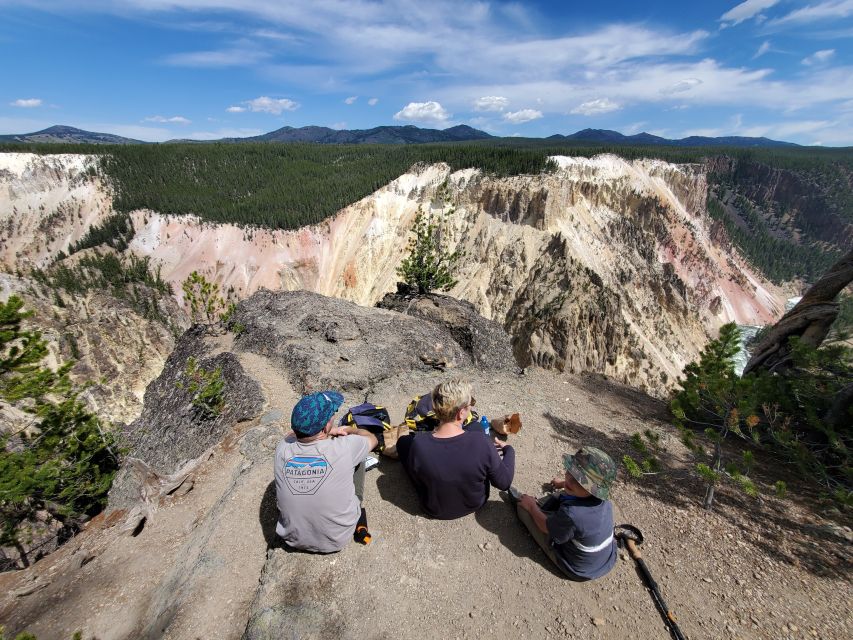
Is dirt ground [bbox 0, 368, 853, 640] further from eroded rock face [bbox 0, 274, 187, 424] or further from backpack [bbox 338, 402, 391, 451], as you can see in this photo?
eroded rock face [bbox 0, 274, 187, 424]

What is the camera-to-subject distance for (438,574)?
3.84 m

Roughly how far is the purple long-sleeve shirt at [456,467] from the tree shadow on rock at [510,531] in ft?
1.48

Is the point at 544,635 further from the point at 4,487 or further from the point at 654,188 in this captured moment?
the point at 654,188

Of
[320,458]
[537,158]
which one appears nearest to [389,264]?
[537,158]

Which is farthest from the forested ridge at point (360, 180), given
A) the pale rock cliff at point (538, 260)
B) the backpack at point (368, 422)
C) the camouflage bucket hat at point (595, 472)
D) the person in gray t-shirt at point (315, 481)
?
the person in gray t-shirt at point (315, 481)

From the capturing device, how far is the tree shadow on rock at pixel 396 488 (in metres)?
4.58

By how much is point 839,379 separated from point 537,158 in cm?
4916

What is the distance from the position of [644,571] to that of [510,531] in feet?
4.33

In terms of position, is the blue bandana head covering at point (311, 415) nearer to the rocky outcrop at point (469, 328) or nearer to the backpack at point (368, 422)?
the backpack at point (368, 422)

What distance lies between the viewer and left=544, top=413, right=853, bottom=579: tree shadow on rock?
4250 mm

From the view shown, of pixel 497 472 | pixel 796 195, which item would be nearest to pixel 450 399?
pixel 497 472

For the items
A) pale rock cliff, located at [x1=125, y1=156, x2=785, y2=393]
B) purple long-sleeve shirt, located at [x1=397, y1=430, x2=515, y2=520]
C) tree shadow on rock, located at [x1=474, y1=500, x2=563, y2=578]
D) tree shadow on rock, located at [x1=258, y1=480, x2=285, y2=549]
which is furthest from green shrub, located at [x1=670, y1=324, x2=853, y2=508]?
pale rock cliff, located at [x1=125, y1=156, x2=785, y2=393]

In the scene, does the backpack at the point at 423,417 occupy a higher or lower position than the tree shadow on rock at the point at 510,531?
higher

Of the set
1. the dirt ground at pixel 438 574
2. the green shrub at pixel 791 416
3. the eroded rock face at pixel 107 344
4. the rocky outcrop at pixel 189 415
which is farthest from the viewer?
the eroded rock face at pixel 107 344
